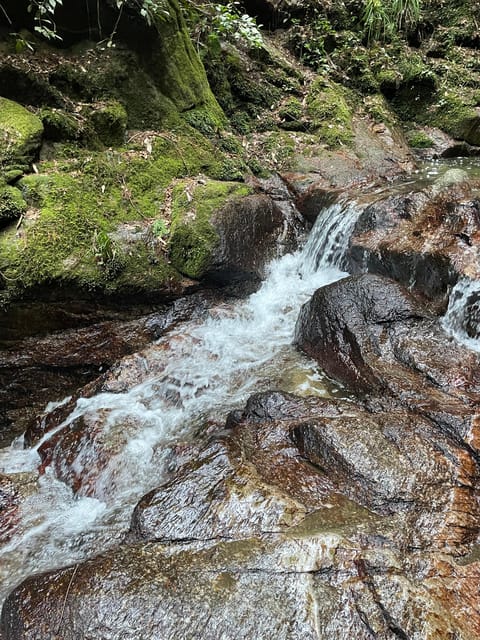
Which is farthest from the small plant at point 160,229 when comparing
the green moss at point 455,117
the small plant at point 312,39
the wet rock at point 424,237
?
the green moss at point 455,117

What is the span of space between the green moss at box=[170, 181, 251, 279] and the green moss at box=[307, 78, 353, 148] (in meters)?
4.23

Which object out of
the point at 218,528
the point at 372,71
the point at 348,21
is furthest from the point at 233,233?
the point at 348,21

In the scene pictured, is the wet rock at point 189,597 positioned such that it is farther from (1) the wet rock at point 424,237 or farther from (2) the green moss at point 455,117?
(2) the green moss at point 455,117

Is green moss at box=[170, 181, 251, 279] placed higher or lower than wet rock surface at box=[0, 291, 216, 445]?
higher

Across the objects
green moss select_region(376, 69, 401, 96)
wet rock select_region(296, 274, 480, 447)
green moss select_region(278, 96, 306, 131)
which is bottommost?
wet rock select_region(296, 274, 480, 447)

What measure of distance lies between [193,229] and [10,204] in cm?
220

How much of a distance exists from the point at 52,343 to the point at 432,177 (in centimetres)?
729

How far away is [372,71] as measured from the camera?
10922mm

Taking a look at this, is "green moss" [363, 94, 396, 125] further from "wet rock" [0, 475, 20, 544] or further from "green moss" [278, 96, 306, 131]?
"wet rock" [0, 475, 20, 544]

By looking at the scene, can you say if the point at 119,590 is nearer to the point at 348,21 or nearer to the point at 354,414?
the point at 354,414

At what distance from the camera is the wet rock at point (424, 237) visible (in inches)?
197

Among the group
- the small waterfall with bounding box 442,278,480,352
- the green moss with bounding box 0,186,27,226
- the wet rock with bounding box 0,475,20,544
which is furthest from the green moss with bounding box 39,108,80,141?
the small waterfall with bounding box 442,278,480,352

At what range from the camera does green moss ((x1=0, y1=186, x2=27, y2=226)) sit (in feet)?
14.8

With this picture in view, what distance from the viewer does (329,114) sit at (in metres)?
9.35
